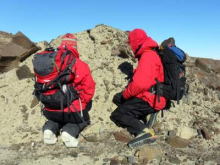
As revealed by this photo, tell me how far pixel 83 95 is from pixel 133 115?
4.24 ft

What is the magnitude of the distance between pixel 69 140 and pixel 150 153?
69.5 inches

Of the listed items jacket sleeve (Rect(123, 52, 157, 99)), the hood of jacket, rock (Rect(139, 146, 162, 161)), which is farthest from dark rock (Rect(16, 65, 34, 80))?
rock (Rect(139, 146, 162, 161))

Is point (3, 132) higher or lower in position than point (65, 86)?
lower

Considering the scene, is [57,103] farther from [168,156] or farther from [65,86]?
[168,156]

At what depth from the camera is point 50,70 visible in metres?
4.78

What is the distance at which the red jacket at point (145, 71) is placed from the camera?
16.2 feet

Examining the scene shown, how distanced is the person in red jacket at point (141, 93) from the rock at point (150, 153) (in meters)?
0.24

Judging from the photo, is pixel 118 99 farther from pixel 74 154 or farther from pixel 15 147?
pixel 15 147

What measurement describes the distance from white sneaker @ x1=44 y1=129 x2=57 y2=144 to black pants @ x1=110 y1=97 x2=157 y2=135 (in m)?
1.53

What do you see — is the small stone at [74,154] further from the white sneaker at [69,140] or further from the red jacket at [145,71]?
the red jacket at [145,71]

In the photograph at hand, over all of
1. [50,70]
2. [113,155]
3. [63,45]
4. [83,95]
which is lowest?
[113,155]

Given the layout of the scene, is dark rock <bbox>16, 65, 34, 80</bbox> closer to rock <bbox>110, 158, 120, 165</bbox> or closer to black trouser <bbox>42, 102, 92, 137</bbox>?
black trouser <bbox>42, 102, 92, 137</bbox>

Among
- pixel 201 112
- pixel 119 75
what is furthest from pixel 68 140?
pixel 201 112

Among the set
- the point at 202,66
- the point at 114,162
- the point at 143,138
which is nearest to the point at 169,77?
the point at 143,138
